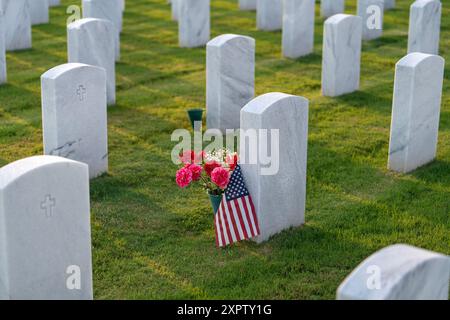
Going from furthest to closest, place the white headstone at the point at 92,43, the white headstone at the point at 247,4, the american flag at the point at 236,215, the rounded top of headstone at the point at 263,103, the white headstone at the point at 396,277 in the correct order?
the white headstone at the point at 247,4 → the white headstone at the point at 92,43 → the american flag at the point at 236,215 → the rounded top of headstone at the point at 263,103 → the white headstone at the point at 396,277

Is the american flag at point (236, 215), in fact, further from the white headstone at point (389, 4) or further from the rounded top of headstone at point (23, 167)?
the white headstone at point (389, 4)

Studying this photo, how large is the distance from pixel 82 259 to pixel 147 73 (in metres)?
7.82

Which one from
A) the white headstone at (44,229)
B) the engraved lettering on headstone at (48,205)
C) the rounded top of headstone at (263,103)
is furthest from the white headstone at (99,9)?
the engraved lettering on headstone at (48,205)

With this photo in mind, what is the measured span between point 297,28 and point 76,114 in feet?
22.7

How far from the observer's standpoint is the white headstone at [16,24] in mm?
14602

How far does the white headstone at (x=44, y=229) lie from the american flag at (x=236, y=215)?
5.06 ft

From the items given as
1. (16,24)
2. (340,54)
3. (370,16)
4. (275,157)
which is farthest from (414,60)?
(16,24)

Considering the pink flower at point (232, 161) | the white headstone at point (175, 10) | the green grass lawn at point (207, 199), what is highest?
the white headstone at point (175, 10)

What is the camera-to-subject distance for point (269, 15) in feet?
55.5

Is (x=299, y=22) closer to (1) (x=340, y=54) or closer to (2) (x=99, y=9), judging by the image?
(1) (x=340, y=54)

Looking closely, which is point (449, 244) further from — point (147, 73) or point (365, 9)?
point (365, 9)

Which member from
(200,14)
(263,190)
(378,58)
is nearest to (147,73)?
(200,14)

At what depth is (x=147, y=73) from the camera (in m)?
13.6

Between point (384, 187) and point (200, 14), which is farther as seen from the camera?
point (200, 14)
